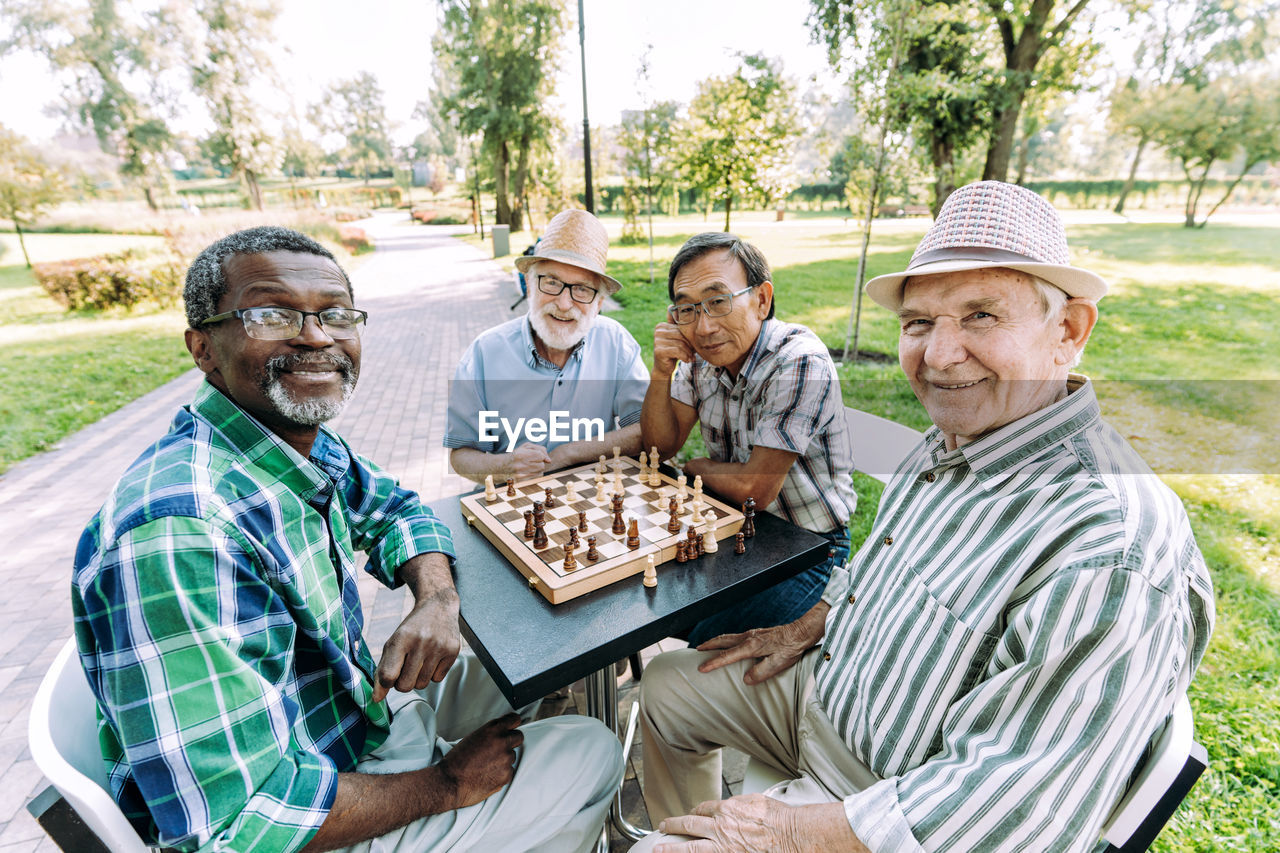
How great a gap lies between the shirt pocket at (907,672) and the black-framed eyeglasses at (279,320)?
1.59 metres

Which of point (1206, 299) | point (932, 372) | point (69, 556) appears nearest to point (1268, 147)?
point (1206, 299)

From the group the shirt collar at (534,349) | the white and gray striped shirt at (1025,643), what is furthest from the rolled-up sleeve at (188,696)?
the shirt collar at (534,349)

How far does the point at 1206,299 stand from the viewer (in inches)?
417

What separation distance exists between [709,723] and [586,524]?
2.59 ft

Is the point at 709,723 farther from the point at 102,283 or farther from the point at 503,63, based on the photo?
the point at 503,63

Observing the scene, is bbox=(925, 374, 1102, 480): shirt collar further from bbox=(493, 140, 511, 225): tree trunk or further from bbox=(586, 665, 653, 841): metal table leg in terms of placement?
bbox=(493, 140, 511, 225): tree trunk

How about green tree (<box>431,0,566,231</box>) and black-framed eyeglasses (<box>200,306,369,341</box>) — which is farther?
green tree (<box>431,0,566,231</box>)

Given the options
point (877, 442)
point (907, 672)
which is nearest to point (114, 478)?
point (877, 442)

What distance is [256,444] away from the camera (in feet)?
4.80

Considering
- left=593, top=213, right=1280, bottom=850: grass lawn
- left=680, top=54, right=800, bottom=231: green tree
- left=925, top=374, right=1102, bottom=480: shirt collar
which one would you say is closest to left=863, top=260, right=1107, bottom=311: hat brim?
left=925, top=374, right=1102, bottom=480: shirt collar

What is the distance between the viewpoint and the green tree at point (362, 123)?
65500 mm

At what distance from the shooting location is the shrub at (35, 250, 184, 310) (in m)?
12.4

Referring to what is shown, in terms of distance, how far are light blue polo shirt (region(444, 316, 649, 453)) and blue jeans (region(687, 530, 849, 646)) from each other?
1.12m

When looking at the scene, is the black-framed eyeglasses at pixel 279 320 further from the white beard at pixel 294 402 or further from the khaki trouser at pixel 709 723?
the khaki trouser at pixel 709 723
